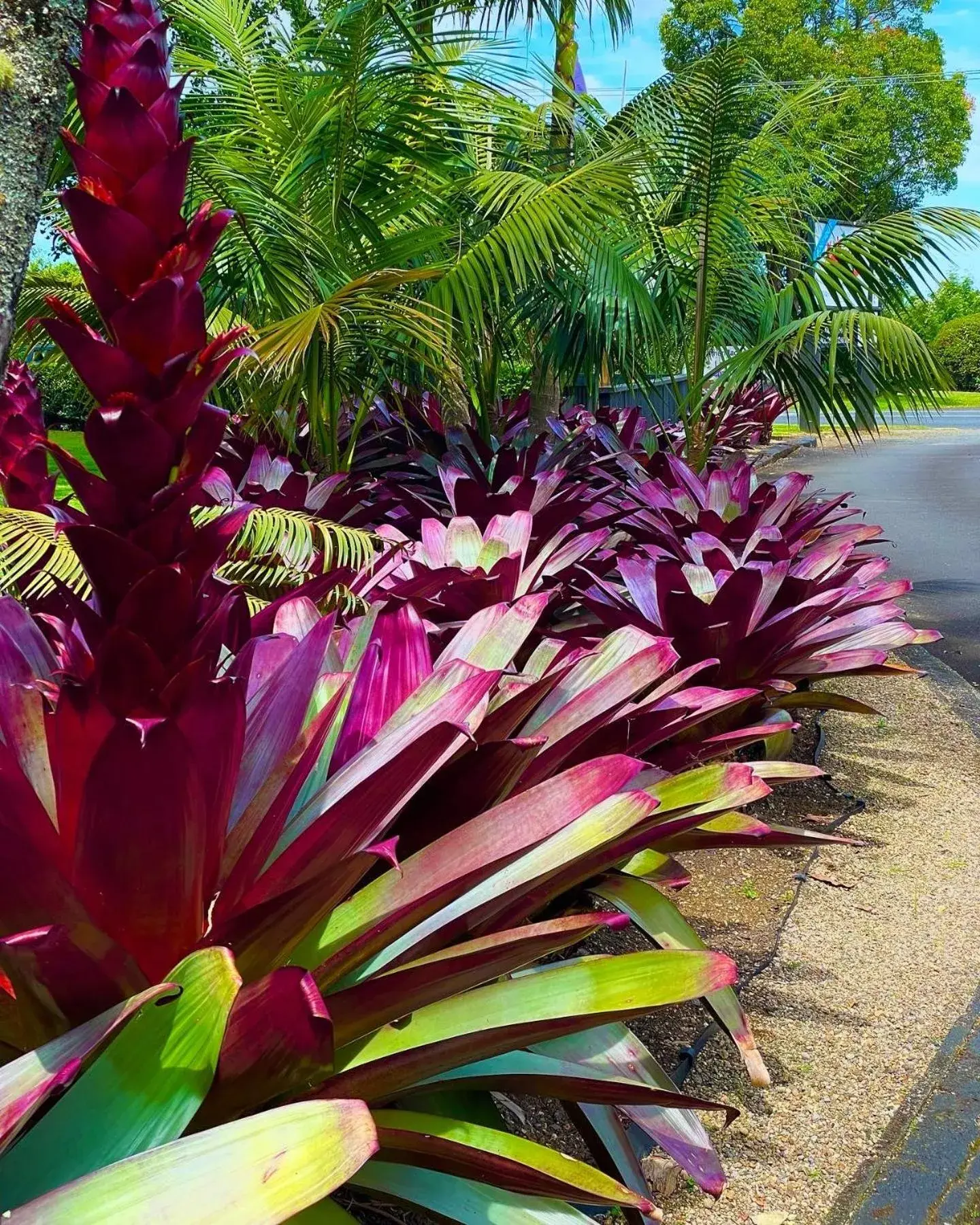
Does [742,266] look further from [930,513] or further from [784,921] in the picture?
[930,513]

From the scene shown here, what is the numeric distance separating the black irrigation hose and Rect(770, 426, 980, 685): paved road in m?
2.13

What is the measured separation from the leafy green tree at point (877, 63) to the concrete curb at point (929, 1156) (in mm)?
38948

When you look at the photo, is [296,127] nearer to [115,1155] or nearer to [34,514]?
[34,514]

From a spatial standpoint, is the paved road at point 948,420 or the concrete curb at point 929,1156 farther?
the paved road at point 948,420

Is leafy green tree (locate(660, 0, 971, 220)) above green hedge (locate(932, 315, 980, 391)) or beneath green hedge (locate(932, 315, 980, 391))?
above

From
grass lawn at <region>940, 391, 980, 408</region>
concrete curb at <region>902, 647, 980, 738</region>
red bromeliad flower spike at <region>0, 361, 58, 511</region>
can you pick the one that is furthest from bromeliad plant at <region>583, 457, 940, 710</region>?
grass lawn at <region>940, 391, 980, 408</region>

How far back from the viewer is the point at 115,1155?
113 cm

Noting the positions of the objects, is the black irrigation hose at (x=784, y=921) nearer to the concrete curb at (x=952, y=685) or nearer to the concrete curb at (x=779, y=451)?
the concrete curb at (x=952, y=685)

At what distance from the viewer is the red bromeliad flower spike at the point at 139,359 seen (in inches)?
41.9

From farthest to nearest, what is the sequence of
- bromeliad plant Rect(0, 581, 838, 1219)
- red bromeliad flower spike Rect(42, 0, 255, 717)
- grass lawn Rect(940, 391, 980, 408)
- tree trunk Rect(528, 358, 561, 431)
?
grass lawn Rect(940, 391, 980, 408) → tree trunk Rect(528, 358, 561, 431) → bromeliad plant Rect(0, 581, 838, 1219) → red bromeliad flower spike Rect(42, 0, 255, 717)

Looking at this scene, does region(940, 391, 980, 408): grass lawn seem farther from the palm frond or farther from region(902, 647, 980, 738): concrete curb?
the palm frond

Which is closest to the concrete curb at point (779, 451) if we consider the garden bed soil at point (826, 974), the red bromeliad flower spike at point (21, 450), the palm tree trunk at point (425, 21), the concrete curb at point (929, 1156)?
the palm tree trunk at point (425, 21)

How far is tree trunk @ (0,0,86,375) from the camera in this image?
2139mm

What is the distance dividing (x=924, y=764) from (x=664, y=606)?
1855 millimetres
